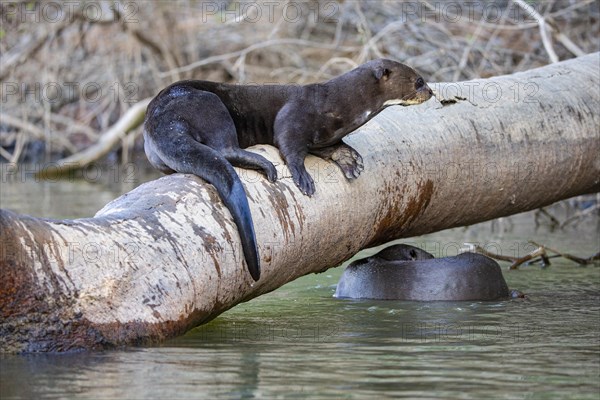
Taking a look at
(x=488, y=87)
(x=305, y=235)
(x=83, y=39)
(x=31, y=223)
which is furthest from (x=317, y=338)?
(x=83, y=39)

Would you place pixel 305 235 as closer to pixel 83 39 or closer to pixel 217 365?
pixel 217 365

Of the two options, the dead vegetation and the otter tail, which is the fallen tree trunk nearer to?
the otter tail

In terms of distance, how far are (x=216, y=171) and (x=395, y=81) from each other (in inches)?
45.9

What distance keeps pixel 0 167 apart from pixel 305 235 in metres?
10.0

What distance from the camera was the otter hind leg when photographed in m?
4.78

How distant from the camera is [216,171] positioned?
4.29 meters

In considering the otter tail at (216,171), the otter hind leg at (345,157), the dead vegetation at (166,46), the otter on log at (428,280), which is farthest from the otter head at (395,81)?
the dead vegetation at (166,46)

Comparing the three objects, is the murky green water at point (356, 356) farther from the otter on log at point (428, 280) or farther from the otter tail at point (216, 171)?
the otter tail at point (216, 171)

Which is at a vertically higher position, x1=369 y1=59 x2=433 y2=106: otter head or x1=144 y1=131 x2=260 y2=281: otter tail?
x1=369 y1=59 x2=433 y2=106: otter head

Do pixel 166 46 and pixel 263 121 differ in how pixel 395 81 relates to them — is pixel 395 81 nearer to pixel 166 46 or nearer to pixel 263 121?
pixel 263 121

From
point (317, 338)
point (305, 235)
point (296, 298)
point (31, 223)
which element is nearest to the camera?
point (31, 223)

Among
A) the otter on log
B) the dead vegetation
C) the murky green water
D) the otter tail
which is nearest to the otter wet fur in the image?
the otter tail

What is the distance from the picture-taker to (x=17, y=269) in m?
3.67

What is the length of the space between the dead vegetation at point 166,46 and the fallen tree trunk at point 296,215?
3.63m
